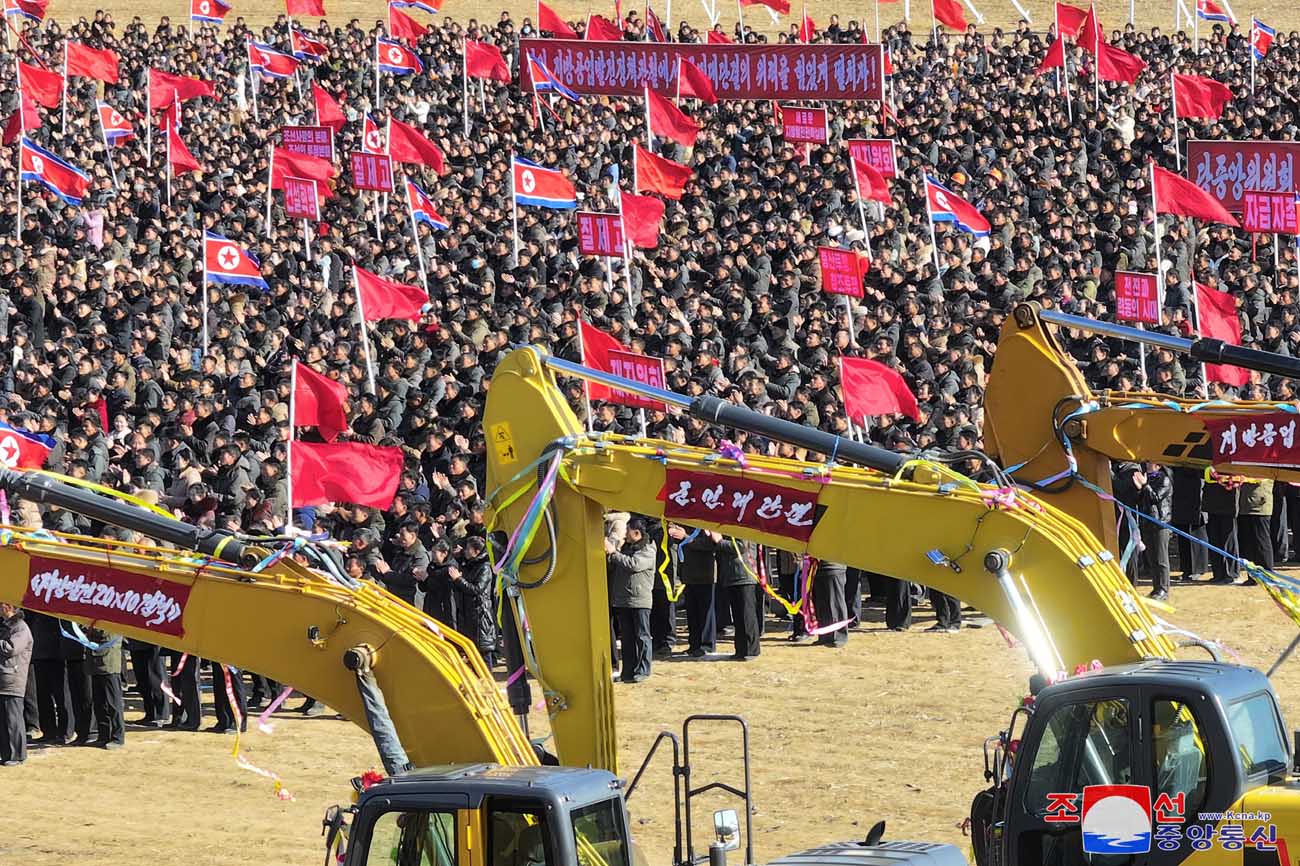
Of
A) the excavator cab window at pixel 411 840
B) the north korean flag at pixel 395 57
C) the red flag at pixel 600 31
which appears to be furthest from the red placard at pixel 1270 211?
the excavator cab window at pixel 411 840

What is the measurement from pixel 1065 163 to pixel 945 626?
14082 mm

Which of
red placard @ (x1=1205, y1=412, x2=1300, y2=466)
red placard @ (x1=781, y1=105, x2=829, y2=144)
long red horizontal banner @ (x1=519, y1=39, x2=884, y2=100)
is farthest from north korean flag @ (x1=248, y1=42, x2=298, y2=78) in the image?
red placard @ (x1=1205, y1=412, x2=1300, y2=466)

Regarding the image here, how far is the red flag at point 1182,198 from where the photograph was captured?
2656 cm

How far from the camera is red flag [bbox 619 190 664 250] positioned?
26.6 meters

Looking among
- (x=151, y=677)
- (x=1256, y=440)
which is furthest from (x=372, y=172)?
(x=1256, y=440)

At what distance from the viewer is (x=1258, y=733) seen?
9.70m

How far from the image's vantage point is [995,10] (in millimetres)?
60156

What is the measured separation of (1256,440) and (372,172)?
67.0 ft

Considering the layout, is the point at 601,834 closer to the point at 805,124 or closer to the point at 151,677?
the point at 151,677

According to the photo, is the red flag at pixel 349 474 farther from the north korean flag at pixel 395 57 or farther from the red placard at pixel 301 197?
the north korean flag at pixel 395 57

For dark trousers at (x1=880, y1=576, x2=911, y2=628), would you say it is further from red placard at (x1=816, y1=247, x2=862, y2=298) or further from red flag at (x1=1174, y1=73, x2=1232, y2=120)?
red flag at (x1=1174, y1=73, x2=1232, y2=120)

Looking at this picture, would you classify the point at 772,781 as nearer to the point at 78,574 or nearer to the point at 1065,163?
the point at 78,574

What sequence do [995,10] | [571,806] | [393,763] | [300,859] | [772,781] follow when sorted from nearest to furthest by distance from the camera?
[571,806]
[393,763]
[300,859]
[772,781]
[995,10]

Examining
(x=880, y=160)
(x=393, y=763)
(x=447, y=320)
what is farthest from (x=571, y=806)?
(x=880, y=160)
